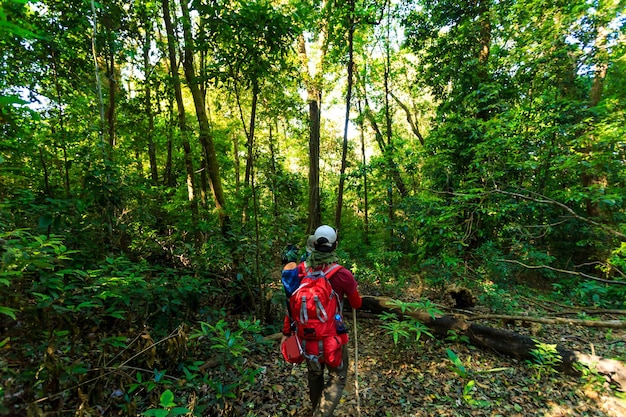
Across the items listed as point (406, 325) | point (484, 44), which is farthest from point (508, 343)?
point (484, 44)

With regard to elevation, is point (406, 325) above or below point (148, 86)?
below

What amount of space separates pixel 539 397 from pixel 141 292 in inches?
201

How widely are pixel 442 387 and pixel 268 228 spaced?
11.9ft

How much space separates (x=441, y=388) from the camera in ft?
12.1

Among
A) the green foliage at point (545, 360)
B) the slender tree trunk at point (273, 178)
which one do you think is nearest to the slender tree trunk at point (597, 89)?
the green foliage at point (545, 360)

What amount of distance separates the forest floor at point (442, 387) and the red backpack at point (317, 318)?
820 millimetres

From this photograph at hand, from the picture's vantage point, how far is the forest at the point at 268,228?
271cm

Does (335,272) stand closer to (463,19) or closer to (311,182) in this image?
(311,182)

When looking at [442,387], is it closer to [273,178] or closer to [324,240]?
[324,240]

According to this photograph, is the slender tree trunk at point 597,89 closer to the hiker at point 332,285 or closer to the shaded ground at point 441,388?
the shaded ground at point 441,388

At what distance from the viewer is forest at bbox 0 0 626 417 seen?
8.89 feet

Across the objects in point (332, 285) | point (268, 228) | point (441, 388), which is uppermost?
point (268, 228)

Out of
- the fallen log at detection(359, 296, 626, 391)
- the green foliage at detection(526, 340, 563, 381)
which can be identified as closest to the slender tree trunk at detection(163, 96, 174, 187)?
the fallen log at detection(359, 296, 626, 391)

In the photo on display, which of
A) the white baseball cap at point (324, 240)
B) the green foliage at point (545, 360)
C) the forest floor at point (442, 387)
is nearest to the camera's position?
the white baseball cap at point (324, 240)
